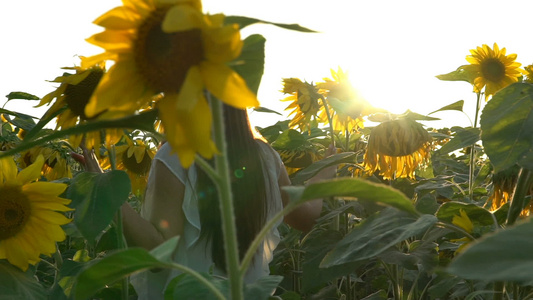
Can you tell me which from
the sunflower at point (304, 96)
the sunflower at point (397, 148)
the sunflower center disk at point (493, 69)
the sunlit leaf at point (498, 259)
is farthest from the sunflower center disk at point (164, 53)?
the sunflower center disk at point (493, 69)

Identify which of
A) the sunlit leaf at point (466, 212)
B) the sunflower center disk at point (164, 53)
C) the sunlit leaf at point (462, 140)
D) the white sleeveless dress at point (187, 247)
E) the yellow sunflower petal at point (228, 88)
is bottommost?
the white sleeveless dress at point (187, 247)

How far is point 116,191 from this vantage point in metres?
1.19

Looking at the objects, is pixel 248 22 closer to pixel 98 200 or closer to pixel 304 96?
pixel 98 200

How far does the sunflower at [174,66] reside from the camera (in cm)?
55

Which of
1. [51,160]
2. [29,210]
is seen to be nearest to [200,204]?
[29,210]

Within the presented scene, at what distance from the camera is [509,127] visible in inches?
42.6

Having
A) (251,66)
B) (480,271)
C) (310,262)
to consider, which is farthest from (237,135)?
(480,271)

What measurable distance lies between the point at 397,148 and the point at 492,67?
1424 mm

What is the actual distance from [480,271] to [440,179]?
62.9 inches

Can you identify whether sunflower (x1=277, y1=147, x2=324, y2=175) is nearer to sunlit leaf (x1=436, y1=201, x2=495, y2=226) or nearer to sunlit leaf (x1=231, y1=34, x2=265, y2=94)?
sunlit leaf (x1=436, y1=201, x2=495, y2=226)

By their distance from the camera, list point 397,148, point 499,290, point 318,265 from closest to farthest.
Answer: point 499,290 < point 318,265 < point 397,148

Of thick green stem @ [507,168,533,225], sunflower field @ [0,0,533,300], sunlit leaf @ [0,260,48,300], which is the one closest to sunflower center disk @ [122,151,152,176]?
sunflower field @ [0,0,533,300]

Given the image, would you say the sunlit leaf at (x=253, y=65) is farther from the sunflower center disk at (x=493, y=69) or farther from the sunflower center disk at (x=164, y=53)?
the sunflower center disk at (x=493, y=69)

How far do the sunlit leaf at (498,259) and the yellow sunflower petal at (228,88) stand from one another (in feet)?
0.73
